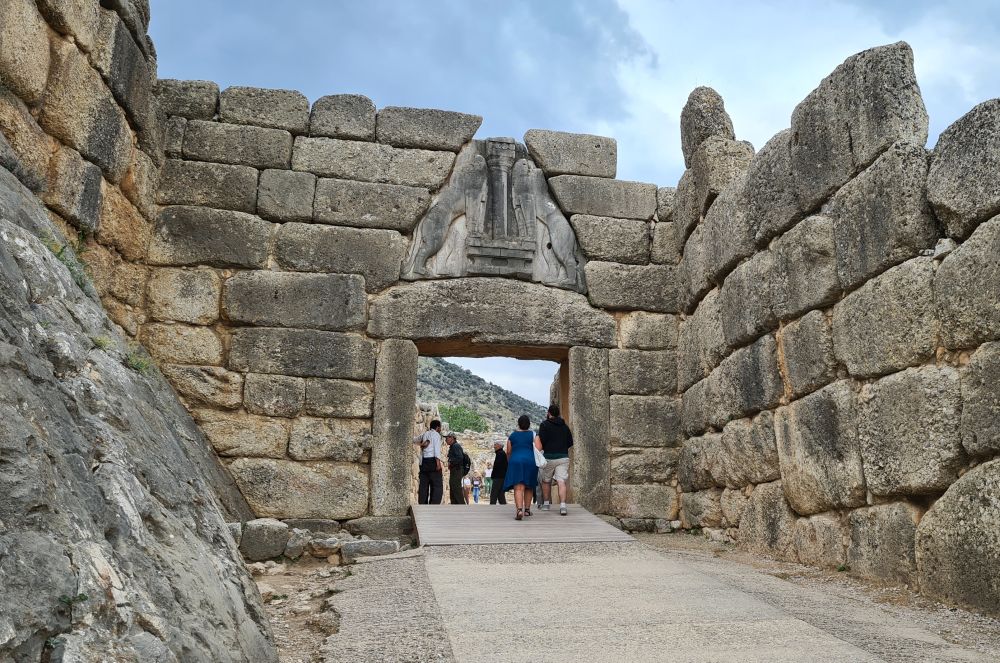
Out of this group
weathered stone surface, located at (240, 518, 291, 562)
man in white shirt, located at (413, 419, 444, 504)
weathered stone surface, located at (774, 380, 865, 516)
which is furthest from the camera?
man in white shirt, located at (413, 419, 444, 504)

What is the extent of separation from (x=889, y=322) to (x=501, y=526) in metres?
3.35

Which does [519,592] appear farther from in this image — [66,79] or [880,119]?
[66,79]

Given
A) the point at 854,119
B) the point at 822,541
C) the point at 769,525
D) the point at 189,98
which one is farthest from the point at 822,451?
the point at 189,98

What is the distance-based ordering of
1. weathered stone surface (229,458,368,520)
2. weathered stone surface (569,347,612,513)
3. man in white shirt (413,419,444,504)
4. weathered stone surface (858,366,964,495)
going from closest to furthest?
weathered stone surface (858,366,964,495) → weathered stone surface (229,458,368,520) → weathered stone surface (569,347,612,513) → man in white shirt (413,419,444,504)

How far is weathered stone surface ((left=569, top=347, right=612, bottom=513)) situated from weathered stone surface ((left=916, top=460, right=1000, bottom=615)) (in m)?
3.44

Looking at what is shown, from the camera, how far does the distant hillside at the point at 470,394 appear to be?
3872 cm

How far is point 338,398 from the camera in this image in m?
7.00

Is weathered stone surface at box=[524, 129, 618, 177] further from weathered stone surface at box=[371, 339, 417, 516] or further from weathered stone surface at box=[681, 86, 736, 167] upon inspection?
weathered stone surface at box=[371, 339, 417, 516]

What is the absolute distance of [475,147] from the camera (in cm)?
788

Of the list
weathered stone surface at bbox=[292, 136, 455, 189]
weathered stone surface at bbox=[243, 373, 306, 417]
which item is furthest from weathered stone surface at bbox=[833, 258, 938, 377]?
weathered stone surface at bbox=[243, 373, 306, 417]

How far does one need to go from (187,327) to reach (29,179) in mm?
2120

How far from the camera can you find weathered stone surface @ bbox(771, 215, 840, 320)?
5172 mm

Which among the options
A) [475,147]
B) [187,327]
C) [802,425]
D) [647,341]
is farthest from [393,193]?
[802,425]

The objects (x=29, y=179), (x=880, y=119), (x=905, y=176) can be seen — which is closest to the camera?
(x=905, y=176)
